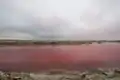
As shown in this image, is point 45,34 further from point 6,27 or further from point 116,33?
point 116,33

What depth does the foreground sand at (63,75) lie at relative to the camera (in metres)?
1.03

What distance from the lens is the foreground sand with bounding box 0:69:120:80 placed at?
103 cm

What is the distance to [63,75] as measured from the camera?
103cm

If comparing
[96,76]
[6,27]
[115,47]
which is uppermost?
[6,27]

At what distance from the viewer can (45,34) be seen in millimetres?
1088

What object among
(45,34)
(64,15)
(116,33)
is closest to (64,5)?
→ (64,15)

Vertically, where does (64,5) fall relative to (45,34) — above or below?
above

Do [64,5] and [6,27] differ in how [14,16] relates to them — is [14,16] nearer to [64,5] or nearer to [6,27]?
[6,27]

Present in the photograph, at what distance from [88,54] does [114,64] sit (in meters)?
0.13

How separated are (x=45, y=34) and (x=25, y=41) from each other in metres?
0.10

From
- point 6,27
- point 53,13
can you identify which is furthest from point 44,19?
point 6,27

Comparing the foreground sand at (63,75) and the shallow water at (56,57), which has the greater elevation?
the shallow water at (56,57)

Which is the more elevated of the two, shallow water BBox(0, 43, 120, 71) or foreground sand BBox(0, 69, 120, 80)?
shallow water BBox(0, 43, 120, 71)

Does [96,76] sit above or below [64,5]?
below
